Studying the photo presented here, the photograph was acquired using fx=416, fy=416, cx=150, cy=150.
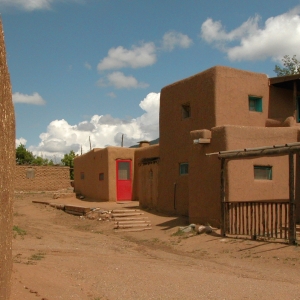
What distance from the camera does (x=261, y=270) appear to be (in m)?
9.40

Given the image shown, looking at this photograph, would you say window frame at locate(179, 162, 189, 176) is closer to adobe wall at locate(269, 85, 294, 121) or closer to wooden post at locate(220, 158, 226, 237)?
adobe wall at locate(269, 85, 294, 121)

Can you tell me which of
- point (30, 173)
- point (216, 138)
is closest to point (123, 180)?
point (216, 138)

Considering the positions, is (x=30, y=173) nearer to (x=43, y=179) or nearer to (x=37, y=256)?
(x=43, y=179)

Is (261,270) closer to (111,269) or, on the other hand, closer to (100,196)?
(111,269)

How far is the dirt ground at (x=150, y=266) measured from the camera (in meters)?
6.85

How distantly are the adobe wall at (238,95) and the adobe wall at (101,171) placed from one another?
974cm

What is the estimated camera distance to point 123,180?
24.3m

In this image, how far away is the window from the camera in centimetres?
1666

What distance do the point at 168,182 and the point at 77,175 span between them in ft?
47.4

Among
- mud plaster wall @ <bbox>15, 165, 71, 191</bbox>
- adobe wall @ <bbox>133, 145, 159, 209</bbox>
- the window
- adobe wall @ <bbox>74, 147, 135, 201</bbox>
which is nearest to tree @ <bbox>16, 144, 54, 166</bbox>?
mud plaster wall @ <bbox>15, 165, 71, 191</bbox>

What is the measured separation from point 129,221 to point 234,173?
17.1ft

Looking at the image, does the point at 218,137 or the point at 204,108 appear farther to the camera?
the point at 204,108

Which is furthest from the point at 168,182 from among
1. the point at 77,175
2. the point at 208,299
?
the point at 77,175

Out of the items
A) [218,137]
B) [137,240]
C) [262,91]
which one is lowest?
[137,240]
